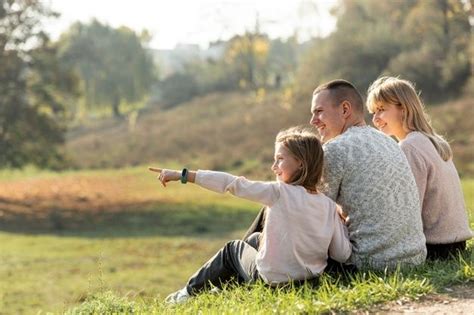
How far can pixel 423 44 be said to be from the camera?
143ft

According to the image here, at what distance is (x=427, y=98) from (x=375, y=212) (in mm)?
36962

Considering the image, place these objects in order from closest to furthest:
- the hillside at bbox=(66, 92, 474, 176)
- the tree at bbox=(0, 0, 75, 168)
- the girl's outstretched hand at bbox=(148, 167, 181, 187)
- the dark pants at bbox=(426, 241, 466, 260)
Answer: the girl's outstretched hand at bbox=(148, 167, 181, 187), the dark pants at bbox=(426, 241, 466, 260), the tree at bbox=(0, 0, 75, 168), the hillside at bbox=(66, 92, 474, 176)

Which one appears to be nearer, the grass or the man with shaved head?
the grass

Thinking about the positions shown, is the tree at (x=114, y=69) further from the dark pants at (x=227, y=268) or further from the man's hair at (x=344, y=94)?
the man's hair at (x=344, y=94)

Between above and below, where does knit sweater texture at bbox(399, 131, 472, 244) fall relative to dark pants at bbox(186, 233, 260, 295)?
above

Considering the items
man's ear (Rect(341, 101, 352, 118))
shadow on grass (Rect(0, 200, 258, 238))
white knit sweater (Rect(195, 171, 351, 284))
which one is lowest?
shadow on grass (Rect(0, 200, 258, 238))

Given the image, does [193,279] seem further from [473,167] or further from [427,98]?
[427,98]

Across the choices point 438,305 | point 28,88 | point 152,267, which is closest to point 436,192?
point 438,305

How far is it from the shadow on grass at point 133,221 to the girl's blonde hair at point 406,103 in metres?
17.9

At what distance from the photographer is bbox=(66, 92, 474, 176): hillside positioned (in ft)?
115

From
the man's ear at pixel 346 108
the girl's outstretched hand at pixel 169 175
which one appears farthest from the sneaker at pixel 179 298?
the man's ear at pixel 346 108

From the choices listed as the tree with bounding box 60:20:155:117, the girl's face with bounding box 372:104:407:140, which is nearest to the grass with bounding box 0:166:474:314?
the girl's face with bounding box 372:104:407:140

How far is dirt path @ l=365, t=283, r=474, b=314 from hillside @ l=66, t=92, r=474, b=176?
84.2 ft

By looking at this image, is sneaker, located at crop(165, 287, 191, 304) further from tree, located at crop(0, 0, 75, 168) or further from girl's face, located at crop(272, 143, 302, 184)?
tree, located at crop(0, 0, 75, 168)
